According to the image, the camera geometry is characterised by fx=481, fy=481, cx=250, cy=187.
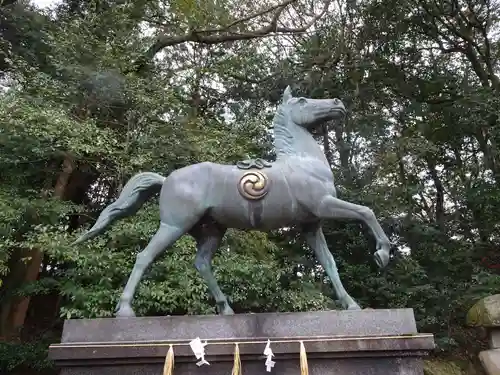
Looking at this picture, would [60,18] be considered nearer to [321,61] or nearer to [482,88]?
[321,61]

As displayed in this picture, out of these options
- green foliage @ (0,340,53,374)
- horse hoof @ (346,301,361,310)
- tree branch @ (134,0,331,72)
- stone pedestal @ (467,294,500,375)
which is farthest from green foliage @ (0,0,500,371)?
horse hoof @ (346,301,361,310)

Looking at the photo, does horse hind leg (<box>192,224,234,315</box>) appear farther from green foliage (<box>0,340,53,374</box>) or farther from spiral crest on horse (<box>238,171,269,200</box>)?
green foliage (<box>0,340,53,374</box>)

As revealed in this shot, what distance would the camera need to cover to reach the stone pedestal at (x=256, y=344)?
3.71 meters

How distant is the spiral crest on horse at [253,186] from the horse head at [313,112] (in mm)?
817

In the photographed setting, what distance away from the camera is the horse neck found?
471cm

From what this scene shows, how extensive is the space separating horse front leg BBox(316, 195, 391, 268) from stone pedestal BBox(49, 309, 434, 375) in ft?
1.69

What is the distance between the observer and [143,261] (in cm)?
428

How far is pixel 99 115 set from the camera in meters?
9.55

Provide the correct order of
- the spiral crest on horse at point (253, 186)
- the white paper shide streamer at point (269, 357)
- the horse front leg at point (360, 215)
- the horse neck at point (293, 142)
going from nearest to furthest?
the white paper shide streamer at point (269, 357) → the horse front leg at point (360, 215) → the spiral crest on horse at point (253, 186) → the horse neck at point (293, 142)

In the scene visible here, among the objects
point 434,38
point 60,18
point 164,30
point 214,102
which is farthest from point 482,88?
point 60,18

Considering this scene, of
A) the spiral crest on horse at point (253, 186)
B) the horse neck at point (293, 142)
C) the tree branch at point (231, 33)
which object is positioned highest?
the tree branch at point (231, 33)

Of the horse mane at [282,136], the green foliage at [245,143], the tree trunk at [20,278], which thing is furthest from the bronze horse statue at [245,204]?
the tree trunk at [20,278]

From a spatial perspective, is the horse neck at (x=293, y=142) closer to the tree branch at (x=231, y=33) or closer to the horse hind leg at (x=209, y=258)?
the horse hind leg at (x=209, y=258)

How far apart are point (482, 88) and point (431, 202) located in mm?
3614
